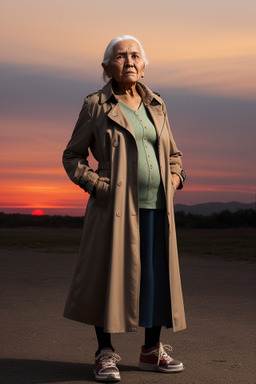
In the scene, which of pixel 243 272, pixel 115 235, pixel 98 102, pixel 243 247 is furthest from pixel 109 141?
pixel 243 247

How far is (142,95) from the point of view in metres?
4.82

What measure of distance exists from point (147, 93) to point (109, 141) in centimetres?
51

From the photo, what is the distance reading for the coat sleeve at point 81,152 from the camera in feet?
15.2

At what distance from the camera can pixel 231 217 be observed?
25.2 meters

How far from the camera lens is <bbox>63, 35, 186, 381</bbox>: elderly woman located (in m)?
4.55

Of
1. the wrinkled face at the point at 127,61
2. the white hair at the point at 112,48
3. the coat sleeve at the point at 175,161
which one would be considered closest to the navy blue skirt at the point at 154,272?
the coat sleeve at the point at 175,161

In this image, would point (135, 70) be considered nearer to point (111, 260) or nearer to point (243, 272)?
point (111, 260)

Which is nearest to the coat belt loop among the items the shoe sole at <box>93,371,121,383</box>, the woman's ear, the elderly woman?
the elderly woman

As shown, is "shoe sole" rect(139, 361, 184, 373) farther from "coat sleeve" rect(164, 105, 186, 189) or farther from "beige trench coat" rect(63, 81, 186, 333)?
"coat sleeve" rect(164, 105, 186, 189)

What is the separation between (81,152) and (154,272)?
3.22ft

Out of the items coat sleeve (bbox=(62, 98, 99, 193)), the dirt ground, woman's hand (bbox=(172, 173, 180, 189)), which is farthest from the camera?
woman's hand (bbox=(172, 173, 180, 189))

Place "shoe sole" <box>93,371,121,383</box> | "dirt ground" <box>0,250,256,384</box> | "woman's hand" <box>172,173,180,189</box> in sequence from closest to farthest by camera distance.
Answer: "shoe sole" <box>93,371,121,383</box>
"dirt ground" <box>0,250,256,384</box>
"woman's hand" <box>172,173,180,189</box>

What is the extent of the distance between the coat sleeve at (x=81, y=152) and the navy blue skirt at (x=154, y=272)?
17.8 inches

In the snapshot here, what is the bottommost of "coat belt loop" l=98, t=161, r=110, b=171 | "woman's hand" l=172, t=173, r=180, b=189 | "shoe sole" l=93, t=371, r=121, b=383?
"shoe sole" l=93, t=371, r=121, b=383
